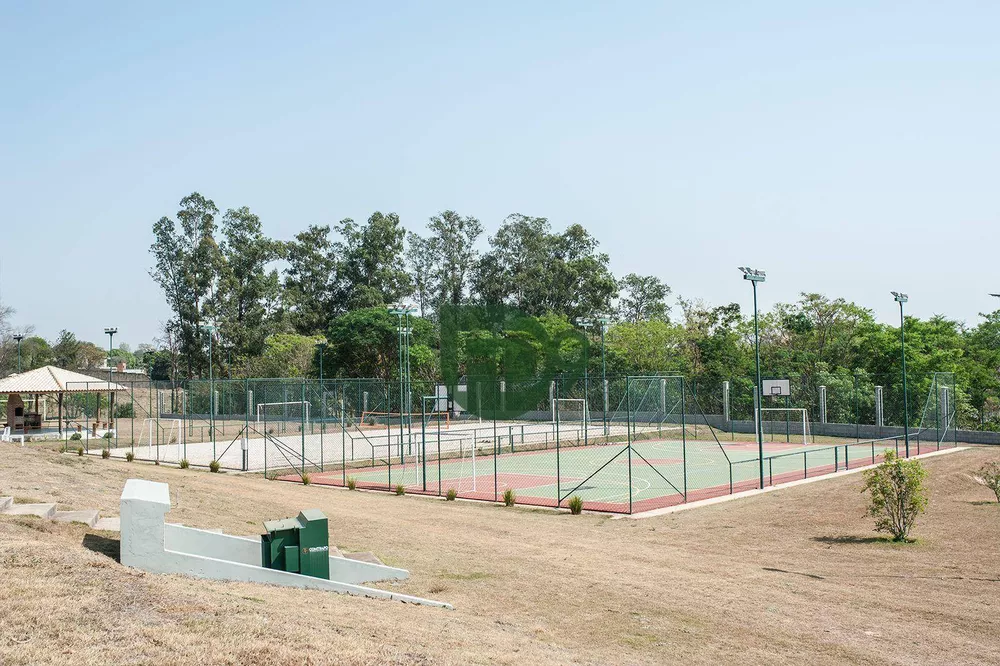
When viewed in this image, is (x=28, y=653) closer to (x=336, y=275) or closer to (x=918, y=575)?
(x=918, y=575)

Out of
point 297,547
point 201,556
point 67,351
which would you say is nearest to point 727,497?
point 297,547

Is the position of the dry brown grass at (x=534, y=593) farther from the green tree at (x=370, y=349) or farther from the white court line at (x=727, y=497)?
the green tree at (x=370, y=349)

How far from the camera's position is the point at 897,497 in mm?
14500

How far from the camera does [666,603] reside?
9.75m

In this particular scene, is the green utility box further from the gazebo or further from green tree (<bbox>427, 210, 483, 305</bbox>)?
green tree (<bbox>427, 210, 483, 305</bbox>)

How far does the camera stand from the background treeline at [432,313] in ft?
172

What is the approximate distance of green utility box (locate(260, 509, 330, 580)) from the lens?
945cm

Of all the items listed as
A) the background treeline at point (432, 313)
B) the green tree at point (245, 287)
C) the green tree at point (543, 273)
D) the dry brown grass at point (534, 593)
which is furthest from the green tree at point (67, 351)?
the dry brown grass at point (534, 593)

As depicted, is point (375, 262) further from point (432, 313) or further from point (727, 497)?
point (727, 497)

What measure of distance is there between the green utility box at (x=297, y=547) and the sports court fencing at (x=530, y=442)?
878 cm

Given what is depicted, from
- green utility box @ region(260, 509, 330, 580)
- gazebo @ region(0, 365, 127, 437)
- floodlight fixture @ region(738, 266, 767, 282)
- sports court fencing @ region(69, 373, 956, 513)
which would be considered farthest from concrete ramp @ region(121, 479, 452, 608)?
gazebo @ region(0, 365, 127, 437)

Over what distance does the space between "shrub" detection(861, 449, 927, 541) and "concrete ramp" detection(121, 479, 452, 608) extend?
8726 millimetres

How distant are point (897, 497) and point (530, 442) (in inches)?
930

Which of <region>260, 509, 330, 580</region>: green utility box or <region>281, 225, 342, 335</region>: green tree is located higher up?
<region>281, 225, 342, 335</region>: green tree
